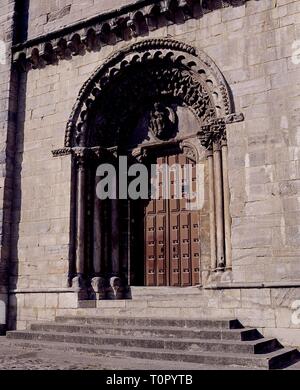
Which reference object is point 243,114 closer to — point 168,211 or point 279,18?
point 279,18

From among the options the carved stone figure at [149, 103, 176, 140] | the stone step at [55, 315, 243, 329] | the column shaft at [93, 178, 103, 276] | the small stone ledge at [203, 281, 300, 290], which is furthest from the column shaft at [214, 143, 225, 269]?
the column shaft at [93, 178, 103, 276]

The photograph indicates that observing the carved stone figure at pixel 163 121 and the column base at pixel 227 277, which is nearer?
the column base at pixel 227 277

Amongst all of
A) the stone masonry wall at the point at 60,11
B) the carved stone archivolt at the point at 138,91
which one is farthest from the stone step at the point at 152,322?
the stone masonry wall at the point at 60,11

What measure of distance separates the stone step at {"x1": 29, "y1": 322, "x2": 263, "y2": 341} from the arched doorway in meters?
A: 1.20

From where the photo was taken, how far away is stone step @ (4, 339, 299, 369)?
566 cm

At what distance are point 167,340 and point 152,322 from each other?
830mm

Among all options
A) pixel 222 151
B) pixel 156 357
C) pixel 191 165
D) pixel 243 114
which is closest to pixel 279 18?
pixel 243 114

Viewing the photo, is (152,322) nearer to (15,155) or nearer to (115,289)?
(115,289)

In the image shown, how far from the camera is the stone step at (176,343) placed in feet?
20.0

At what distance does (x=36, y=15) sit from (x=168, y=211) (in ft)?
17.8

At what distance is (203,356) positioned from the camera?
19.4 ft

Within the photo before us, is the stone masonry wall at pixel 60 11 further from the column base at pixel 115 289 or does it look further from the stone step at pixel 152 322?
the stone step at pixel 152 322

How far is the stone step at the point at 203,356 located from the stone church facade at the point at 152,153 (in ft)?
3.04

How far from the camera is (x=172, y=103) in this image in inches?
391
